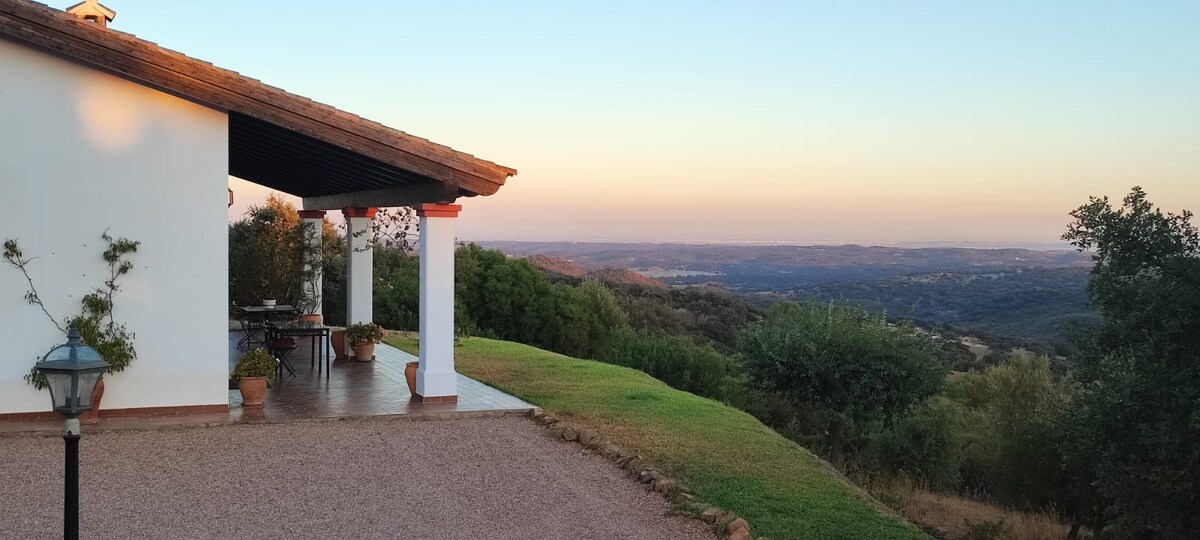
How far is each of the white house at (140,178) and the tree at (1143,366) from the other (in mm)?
5842

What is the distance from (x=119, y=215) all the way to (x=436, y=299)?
10.7ft

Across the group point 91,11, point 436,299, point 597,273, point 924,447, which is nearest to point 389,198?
point 436,299

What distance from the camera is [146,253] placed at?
336 inches

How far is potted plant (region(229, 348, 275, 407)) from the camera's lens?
9.29 metres

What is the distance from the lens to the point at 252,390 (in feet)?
30.6

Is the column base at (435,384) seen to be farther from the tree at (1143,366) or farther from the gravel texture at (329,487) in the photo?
the tree at (1143,366)

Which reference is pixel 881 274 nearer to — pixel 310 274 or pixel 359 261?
pixel 310 274

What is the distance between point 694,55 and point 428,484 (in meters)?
12.8

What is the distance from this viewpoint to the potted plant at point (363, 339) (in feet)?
44.5

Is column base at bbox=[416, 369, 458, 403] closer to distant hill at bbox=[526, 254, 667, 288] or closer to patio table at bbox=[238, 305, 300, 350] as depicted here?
patio table at bbox=[238, 305, 300, 350]

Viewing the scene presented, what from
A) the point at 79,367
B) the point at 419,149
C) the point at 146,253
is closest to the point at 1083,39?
the point at 419,149

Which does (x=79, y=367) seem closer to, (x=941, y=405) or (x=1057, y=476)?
(x=1057, y=476)

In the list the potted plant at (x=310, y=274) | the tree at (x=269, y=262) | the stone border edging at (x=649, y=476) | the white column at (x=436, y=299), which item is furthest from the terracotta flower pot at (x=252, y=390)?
the tree at (x=269, y=262)

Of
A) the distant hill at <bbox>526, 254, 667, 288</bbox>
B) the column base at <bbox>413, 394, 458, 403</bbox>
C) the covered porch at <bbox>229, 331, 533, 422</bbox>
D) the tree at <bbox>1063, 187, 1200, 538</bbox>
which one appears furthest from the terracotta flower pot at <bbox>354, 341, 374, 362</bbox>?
the distant hill at <bbox>526, 254, 667, 288</bbox>
